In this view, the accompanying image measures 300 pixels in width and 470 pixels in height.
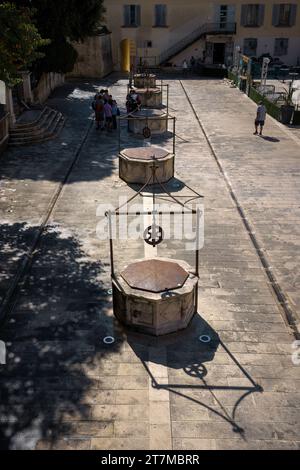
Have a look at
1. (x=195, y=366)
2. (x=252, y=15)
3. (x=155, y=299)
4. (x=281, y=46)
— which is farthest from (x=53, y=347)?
(x=281, y=46)

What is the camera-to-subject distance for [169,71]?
43438 mm

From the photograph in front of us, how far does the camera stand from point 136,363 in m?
7.79

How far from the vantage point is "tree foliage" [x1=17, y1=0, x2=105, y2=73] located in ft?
74.2

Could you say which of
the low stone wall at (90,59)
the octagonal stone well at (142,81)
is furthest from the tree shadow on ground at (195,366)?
the low stone wall at (90,59)

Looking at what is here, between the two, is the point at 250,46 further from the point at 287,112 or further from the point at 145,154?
the point at 145,154

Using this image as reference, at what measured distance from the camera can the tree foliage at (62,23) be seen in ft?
74.2

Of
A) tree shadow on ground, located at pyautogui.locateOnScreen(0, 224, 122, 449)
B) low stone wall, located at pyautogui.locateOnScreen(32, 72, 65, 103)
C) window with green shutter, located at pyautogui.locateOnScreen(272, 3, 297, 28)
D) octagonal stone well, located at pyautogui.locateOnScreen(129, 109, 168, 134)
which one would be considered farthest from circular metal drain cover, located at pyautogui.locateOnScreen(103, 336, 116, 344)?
window with green shutter, located at pyautogui.locateOnScreen(272, 3, 297, 28)

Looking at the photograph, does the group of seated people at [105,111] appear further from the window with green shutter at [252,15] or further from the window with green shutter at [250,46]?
the window with green shutter at [250,46]

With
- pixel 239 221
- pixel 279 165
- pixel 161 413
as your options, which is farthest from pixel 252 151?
pixel 161 413

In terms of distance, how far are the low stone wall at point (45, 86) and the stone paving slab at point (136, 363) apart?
1531 centimetres

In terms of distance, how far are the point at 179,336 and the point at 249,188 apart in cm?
813

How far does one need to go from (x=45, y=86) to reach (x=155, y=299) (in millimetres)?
23517

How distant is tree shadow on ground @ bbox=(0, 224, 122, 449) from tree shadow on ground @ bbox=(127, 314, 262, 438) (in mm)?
801

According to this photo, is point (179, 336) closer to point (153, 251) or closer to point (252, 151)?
point (153, 251)
